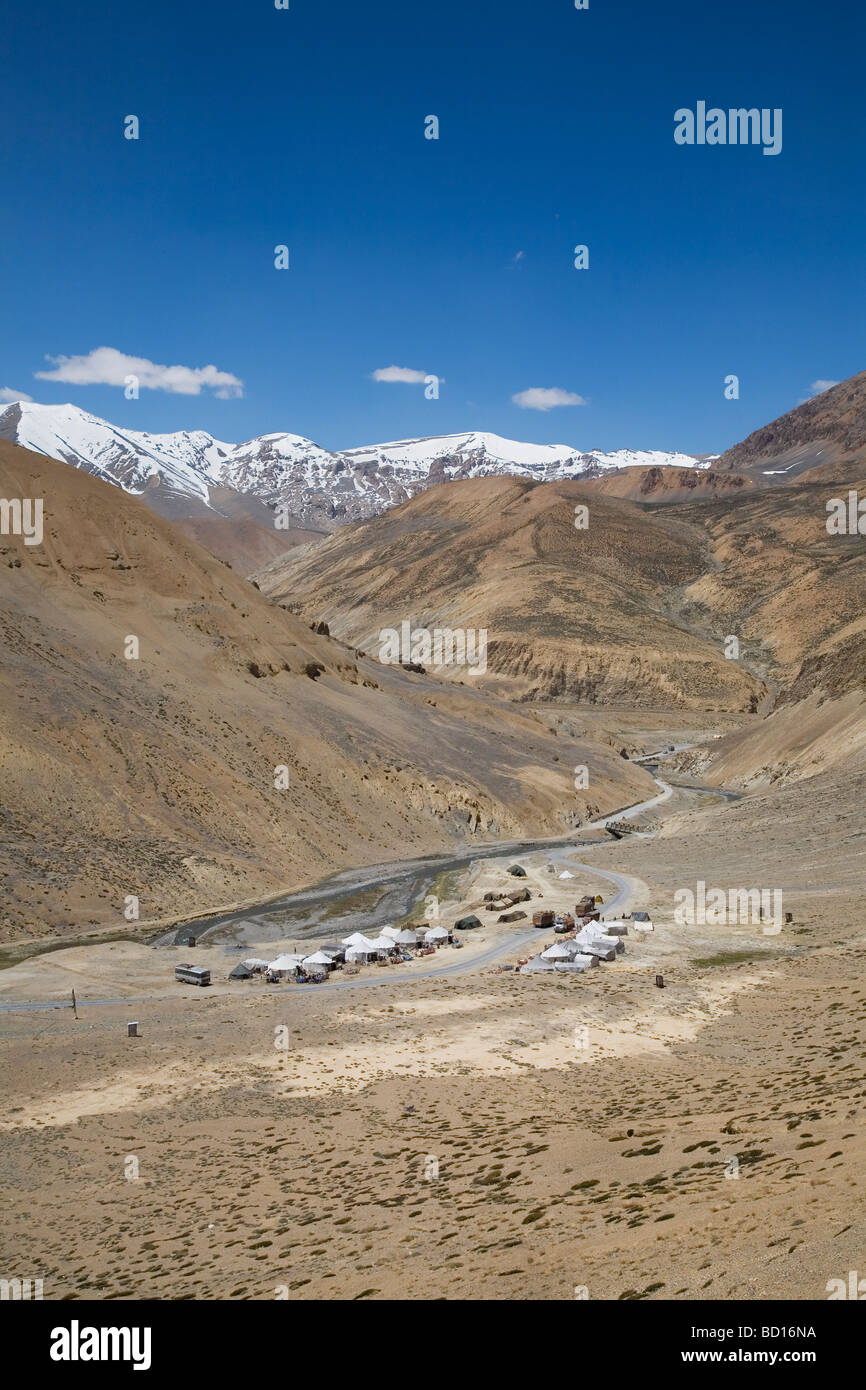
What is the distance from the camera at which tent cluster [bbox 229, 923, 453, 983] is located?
129 ft

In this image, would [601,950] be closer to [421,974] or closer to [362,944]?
[421,974]

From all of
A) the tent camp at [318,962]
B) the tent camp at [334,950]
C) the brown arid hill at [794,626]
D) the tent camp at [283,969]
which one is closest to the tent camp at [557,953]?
the tent camp at [334,950]

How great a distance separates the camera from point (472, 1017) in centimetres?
3319

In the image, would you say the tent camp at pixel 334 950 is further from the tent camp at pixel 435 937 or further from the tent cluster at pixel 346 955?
the tent camp at pixel 435 937

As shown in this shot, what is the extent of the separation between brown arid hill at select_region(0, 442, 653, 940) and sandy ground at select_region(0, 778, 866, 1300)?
33.0 feet

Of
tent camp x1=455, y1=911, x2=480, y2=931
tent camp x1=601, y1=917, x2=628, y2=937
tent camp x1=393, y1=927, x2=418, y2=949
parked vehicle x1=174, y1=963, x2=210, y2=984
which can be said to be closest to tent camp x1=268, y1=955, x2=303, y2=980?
parked vehicle x1=174, y1=963, x2=210, y2=984

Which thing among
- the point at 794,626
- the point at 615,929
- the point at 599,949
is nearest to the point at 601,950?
the point at 599,949

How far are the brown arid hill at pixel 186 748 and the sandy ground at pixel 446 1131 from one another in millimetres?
10057

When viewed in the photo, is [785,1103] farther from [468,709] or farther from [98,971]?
[468,709]

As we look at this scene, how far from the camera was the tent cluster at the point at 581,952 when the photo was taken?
1571 inches

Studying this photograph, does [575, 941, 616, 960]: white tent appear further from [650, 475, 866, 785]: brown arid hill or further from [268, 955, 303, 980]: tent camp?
[650, 475, 866, 785]: brown arid hill

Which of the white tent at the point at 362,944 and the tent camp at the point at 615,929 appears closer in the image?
the white tent at the point at 362,944
